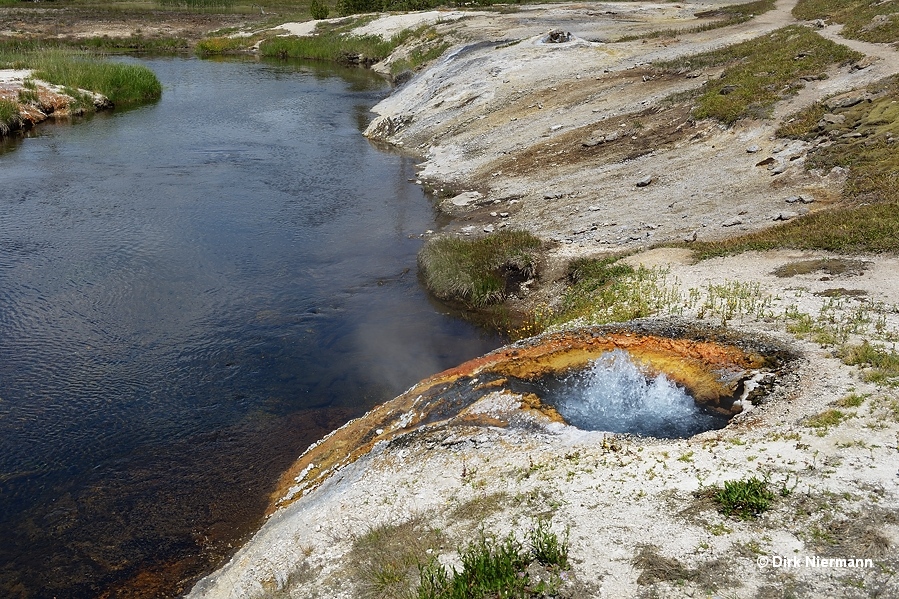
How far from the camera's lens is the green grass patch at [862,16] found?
33.9 meters

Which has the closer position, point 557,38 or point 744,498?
point 744,498

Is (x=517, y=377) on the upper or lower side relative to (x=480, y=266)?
upper

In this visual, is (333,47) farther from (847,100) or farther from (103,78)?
(847,100)

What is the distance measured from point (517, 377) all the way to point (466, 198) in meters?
16.8

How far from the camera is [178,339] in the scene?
18.0m

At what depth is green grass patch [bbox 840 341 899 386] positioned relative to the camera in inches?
428

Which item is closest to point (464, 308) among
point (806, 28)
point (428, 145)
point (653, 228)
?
point (653, 228)

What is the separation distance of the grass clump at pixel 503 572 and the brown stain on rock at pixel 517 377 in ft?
11.8

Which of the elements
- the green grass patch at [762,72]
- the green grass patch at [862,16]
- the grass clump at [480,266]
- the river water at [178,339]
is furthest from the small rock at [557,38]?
the grass clump at [480,266]

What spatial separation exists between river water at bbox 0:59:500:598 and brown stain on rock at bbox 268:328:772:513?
1007mm

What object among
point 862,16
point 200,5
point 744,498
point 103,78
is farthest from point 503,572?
point 200,5

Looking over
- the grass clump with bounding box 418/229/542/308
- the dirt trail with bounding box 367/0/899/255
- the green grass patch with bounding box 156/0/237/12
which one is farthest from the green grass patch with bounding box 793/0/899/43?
the green grass patch with bounding box 156/0/237/12

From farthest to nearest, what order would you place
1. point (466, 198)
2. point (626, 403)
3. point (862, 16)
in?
point (862, 16)
point (466, 198)
point (626, 403)

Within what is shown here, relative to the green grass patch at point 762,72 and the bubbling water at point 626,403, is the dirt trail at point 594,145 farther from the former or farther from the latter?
the bubbling water at point 626,403
